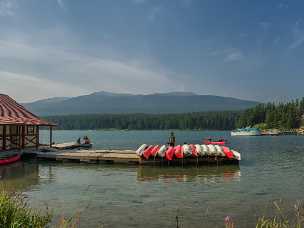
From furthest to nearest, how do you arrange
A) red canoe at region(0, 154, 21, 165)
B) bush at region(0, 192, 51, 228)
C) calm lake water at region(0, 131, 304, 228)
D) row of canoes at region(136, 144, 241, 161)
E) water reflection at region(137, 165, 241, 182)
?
1. row of canoes at region(136, 144, 241, 161)
2. red canoe at region(0, 154, 21, 165)
3. water reflection at region(137, 165, 241, 182)
4. calm lake water at region(0, 131, 304, 228)
5. bush at region(0, 192, 51, 228)

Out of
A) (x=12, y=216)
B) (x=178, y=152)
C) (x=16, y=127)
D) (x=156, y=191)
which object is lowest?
(x=156, y=191)

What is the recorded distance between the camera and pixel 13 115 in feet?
142

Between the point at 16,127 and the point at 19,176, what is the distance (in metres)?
14.5

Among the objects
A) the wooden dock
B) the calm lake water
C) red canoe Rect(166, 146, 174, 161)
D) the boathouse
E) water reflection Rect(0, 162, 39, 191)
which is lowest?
the calm lake water

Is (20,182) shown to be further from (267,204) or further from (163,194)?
(267,204)

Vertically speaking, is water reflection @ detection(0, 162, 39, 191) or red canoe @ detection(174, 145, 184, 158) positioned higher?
red canoe @ detection(174, 145, 184, 158)

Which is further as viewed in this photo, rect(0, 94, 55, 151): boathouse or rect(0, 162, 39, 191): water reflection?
rect(0, 94, 55, 151): boathouse

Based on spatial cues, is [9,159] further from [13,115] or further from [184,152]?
[184,152]

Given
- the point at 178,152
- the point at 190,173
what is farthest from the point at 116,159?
the point at 190,173

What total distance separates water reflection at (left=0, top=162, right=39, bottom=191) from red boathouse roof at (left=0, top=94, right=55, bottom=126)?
475 cm

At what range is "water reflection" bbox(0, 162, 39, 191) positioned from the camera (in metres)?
24.7

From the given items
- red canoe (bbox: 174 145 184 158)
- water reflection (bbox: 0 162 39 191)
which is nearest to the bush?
water reflection (bbox: 0 162 39 191)

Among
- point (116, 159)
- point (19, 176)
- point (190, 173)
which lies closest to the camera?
point (19, 176)

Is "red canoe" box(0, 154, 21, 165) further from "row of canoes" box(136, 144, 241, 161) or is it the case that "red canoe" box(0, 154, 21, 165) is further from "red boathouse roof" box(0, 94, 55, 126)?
"row of canoes" box(136, 144, 241, 161)
